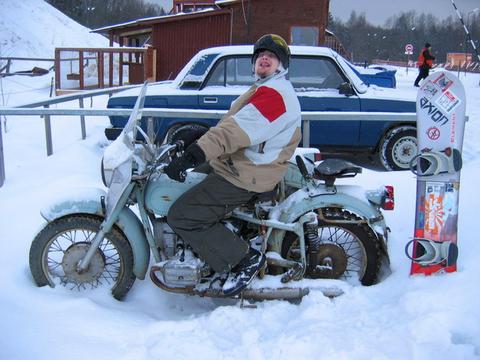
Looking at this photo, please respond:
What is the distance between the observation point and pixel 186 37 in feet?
61.1

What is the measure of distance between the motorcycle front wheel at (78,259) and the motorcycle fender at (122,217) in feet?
0.14

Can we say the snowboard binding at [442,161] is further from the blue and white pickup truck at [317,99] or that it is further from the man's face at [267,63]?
the blue and white pickup truck at [317,99]

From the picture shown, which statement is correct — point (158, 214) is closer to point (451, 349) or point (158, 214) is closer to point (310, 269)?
point (310, 269)

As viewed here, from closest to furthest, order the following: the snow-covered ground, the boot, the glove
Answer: the snow-covered ground < the glove < the boot

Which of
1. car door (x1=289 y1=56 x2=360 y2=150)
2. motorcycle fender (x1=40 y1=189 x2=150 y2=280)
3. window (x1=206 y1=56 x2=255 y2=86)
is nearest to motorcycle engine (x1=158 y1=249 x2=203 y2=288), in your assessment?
motorcycle fender (x1=40 y1=189 x2=150 y2=280)

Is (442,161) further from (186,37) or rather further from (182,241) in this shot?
(186,37)

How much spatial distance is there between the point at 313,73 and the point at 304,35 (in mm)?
11218

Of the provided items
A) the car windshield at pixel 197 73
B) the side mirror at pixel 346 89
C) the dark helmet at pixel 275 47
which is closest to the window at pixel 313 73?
the side mirror at pixel 346 89

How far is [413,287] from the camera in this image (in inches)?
124

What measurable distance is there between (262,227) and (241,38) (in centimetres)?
1598

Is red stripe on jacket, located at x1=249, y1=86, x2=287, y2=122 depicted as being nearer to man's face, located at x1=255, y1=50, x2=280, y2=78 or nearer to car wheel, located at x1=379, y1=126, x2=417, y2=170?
man's face, located at x1=255, y1=50, x2=280, y2=78

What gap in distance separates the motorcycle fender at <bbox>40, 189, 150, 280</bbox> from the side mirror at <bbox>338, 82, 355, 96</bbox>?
469cm

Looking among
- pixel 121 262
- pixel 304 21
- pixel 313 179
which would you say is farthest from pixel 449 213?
pixel 304 21

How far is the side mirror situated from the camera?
7.20 m
